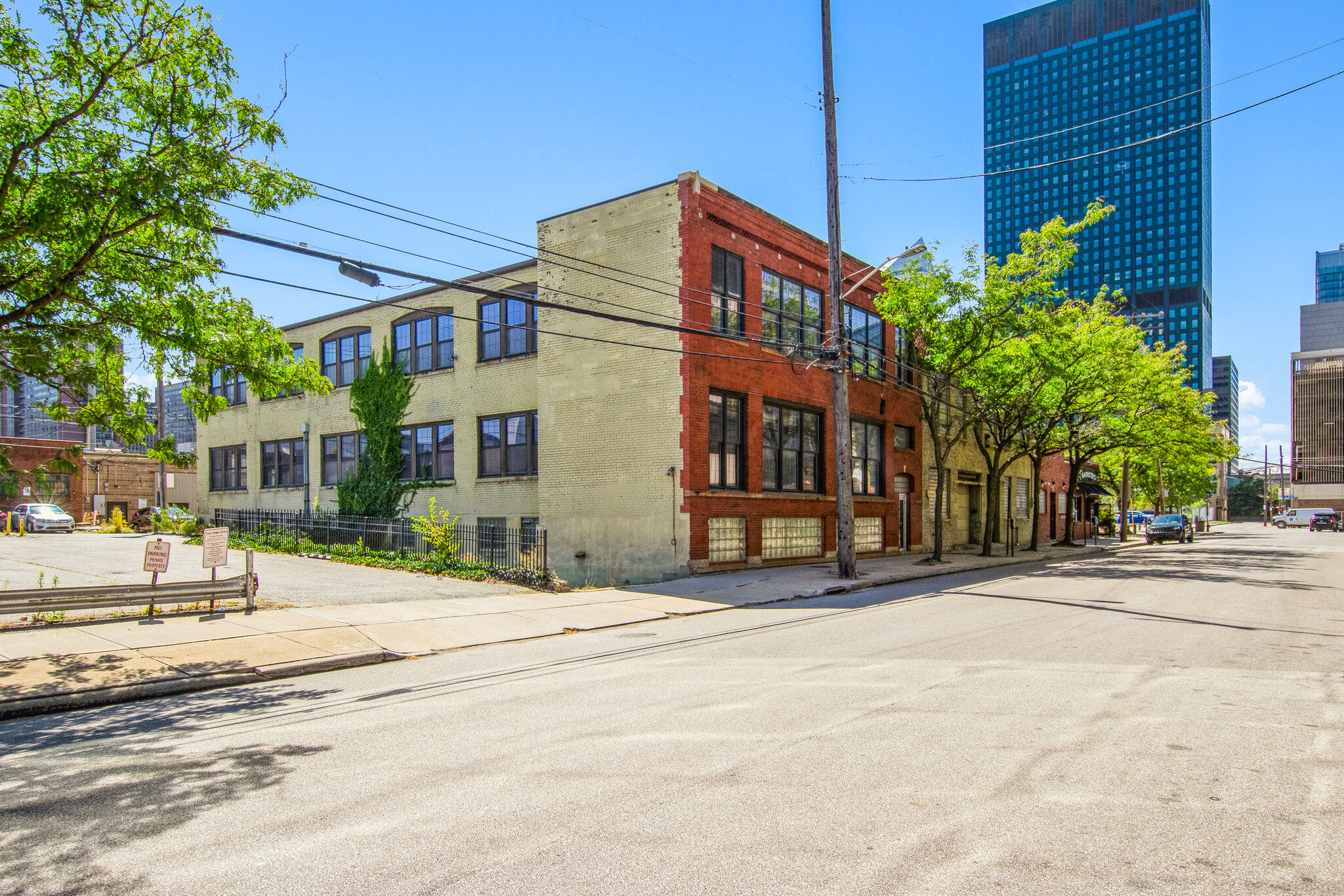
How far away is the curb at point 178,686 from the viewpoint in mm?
7691

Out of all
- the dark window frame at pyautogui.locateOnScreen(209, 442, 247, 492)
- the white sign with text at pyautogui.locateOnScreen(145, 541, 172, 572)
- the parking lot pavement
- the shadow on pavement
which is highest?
the dark window frame at pyautogui.locateOnScreen(209, 442, 247, 492)

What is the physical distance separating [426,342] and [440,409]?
100 inches

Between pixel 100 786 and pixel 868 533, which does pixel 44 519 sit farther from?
pixel 100 786

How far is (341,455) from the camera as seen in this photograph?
31.9 m

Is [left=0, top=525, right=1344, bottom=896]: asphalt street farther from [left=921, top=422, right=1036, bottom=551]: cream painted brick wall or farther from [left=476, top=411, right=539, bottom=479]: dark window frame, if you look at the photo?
[left=921, top=422, right=1036, bottom=551]: cream painted brick wall

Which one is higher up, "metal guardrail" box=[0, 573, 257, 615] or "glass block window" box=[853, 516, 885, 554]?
"metal guardrail" box=[0, 573, 257, 615]

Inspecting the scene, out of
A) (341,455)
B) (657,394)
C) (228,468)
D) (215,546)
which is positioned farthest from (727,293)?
(228,468)

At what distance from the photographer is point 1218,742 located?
6227 millimetres

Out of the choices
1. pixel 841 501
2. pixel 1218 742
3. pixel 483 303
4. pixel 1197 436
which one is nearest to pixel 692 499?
pixel 841 501

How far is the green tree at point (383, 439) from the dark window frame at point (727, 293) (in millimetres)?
12174

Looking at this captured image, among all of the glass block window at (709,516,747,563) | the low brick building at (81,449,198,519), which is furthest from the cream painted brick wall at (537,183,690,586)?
the low brick building at (81,449,198,519)

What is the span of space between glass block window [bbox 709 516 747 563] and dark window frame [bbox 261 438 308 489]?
19246 millimetres

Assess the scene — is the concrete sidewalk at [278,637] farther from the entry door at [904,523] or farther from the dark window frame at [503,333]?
the entry door at [904,523]

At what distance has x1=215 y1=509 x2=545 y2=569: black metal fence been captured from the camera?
2050 centimetres
